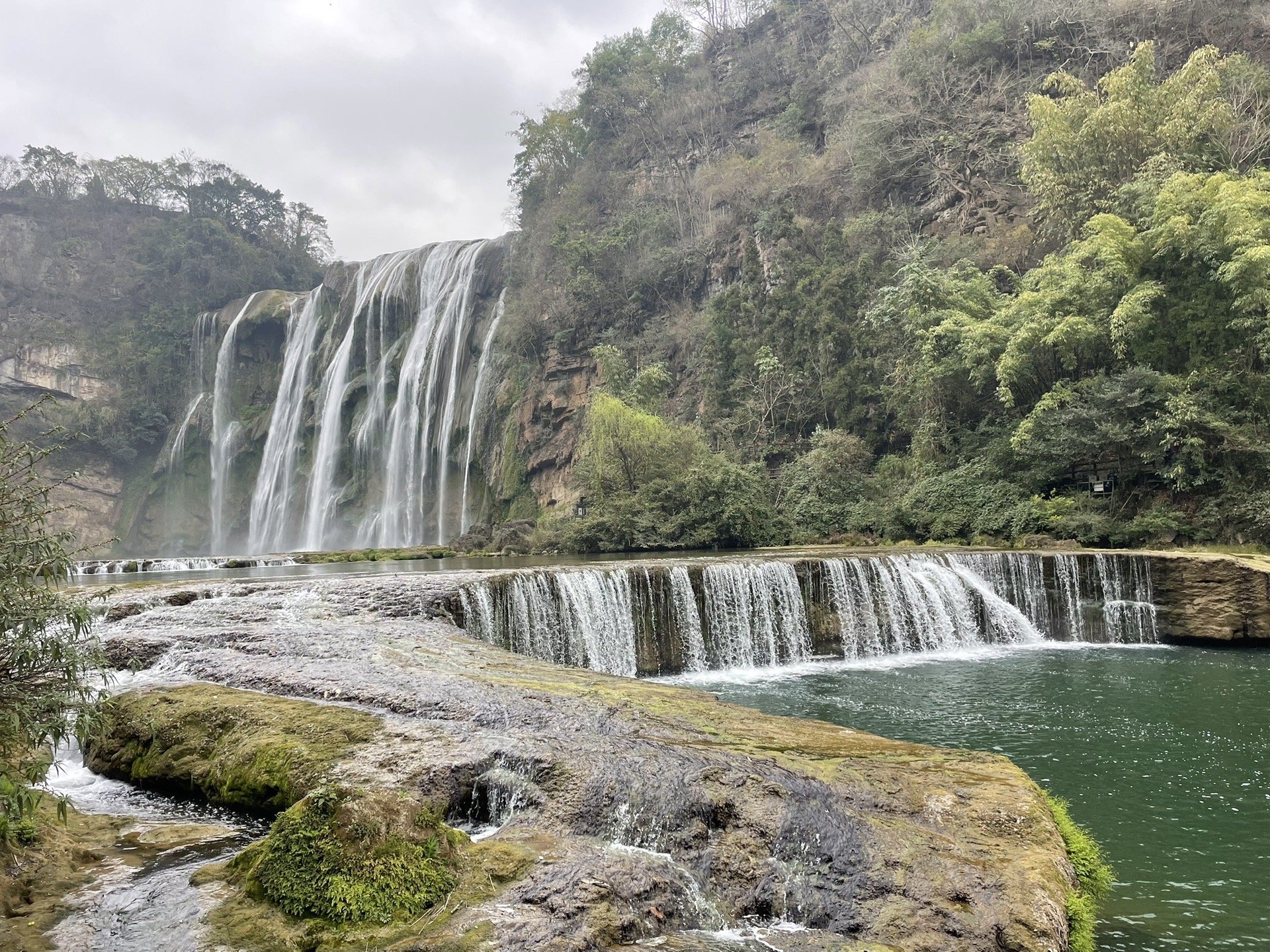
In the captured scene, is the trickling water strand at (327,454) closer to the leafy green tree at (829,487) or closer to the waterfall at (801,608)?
the leafy green tree at (829,487)

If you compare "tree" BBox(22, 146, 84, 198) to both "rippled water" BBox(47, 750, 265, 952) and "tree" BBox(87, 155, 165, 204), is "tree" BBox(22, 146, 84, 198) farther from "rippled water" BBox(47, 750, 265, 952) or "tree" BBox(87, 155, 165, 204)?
"rippled water" BBox(47, 750, 265, 952)

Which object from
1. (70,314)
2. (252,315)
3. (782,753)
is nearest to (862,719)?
(782,753)

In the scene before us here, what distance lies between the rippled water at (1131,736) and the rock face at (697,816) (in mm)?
901

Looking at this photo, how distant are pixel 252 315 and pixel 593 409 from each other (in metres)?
29.4

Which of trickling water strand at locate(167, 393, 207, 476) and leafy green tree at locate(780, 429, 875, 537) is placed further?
trickling water strand at locate(167, 393, 207, 476)

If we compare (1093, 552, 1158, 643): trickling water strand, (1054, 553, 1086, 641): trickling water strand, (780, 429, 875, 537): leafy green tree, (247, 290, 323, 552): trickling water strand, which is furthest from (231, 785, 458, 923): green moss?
(247, 290, 323, 552): trickling water strand

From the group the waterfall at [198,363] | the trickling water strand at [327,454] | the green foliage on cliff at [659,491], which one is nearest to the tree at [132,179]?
the waterfall at [198,363]

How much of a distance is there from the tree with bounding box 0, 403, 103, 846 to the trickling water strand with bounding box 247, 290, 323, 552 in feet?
115

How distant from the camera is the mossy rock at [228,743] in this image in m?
4.59

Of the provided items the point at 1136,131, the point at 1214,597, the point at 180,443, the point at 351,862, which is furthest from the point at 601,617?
the point at 180,443

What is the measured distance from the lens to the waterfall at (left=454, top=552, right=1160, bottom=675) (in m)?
11.2

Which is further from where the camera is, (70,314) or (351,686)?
(70,314)

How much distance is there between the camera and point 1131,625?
12.9 metres

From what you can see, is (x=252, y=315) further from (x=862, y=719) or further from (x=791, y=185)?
(x=862, y=719)
